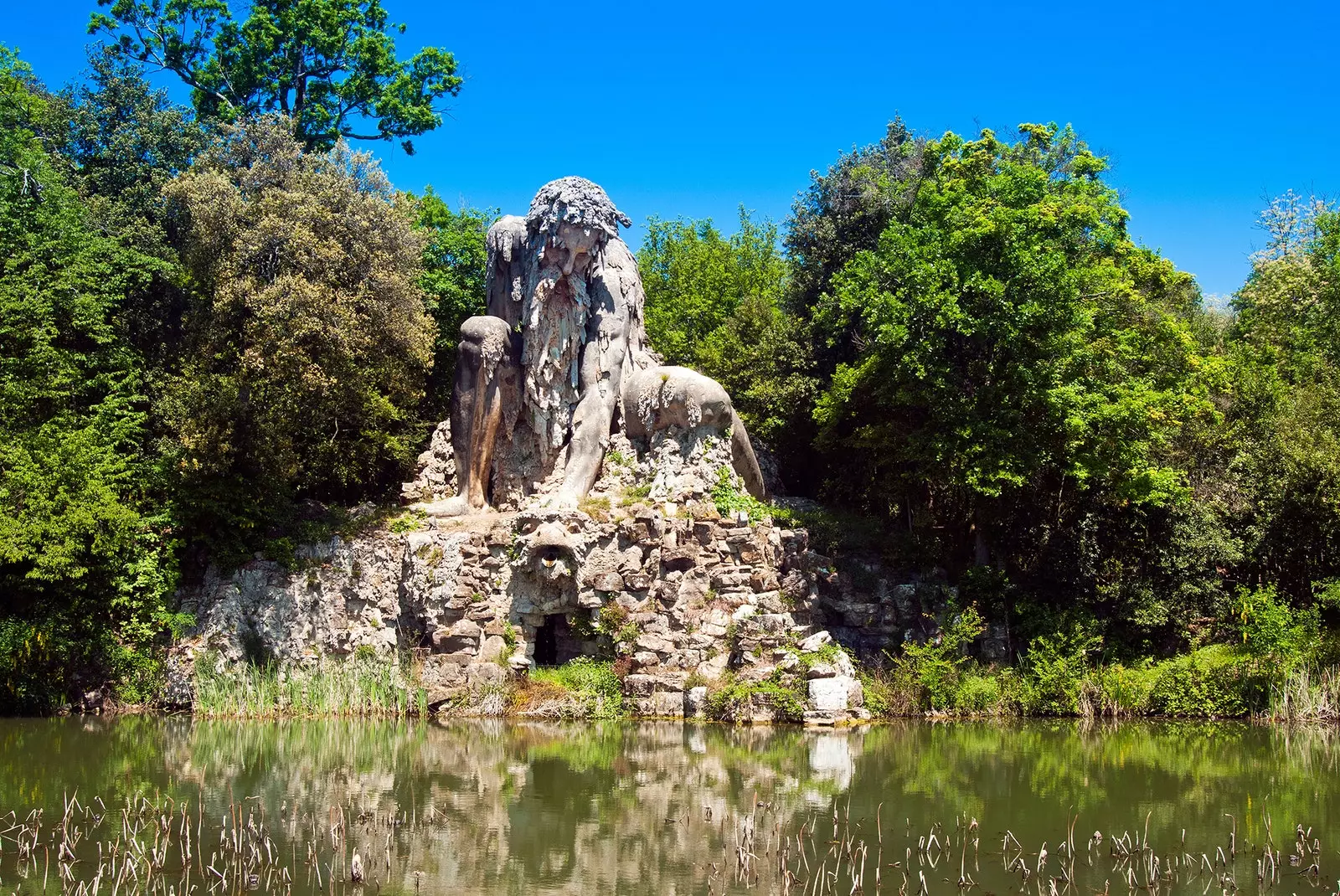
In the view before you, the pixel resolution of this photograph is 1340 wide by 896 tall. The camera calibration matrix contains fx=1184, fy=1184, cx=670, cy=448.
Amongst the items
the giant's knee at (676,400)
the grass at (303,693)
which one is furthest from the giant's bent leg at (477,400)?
the grass at (303,693)

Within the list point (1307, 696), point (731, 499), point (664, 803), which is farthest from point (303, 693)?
point (1307, 696)

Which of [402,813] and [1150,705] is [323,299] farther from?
[1150,705]

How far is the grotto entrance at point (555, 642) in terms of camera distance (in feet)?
76.2

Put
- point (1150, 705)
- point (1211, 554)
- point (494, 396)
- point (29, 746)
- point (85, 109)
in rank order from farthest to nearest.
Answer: point (85, 109) → point (494, 396) → point (1211, 554) → point (1150, 705) → point (29, 746)

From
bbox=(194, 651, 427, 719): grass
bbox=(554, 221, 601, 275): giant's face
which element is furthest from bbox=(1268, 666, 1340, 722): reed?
bbox=(554, 221, 601, 275): giant's face

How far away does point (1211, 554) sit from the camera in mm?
24078

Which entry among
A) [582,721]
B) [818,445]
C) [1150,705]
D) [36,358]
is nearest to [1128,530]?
[1150,705]

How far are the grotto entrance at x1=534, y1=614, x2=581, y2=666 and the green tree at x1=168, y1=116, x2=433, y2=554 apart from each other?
229 inches

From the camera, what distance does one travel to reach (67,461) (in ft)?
71.8

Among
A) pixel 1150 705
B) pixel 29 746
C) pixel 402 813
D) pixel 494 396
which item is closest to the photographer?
pixel 402 813

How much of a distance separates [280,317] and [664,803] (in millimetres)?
13381

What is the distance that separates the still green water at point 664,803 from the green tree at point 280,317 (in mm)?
5887

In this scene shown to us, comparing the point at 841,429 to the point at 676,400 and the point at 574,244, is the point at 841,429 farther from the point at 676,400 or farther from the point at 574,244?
the point at 574,244

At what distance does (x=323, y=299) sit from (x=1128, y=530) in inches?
672
